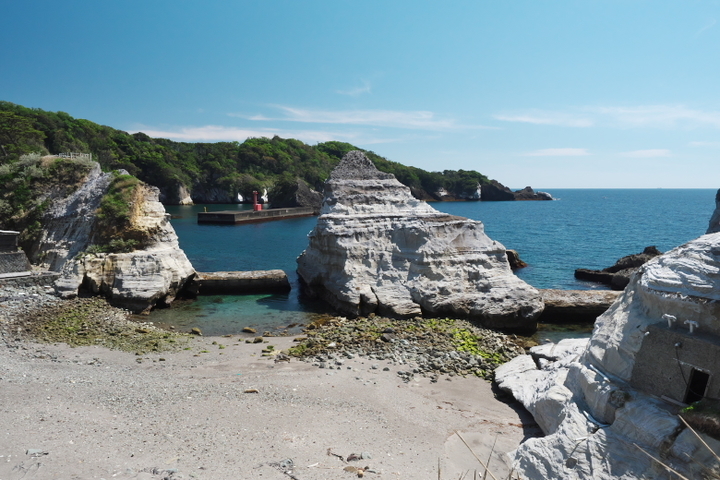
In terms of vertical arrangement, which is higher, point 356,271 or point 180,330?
point 356,271

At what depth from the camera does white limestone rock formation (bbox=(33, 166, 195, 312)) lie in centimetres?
1931

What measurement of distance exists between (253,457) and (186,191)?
88137 millimetres

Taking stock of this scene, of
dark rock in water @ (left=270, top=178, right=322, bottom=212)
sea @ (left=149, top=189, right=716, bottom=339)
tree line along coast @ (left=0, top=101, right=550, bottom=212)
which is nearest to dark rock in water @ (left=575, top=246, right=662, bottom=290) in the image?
sea @ (left=149, top=189, right=716, bottom=339)

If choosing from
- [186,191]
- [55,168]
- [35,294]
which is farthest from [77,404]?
[186,191]

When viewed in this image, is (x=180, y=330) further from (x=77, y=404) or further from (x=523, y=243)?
(x=523, y=243)

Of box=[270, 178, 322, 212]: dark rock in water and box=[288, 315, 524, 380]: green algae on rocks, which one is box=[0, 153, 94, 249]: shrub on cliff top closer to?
box=[288, 315, 524, 380]: green algae on rocks

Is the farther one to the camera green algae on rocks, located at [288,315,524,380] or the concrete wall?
green algae on rocks, located at [288,315,524,380]

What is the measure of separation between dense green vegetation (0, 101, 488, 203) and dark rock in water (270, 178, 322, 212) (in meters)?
1.93

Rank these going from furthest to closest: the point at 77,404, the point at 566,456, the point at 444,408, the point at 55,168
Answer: the point at 55,168
the point at 444,408
the point at 77,404
the point at 566,456

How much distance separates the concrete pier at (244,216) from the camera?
59469 millimetres

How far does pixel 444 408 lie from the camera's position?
35.7 feet

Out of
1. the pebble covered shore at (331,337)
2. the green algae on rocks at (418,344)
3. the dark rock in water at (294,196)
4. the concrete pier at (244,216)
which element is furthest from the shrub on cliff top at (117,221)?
the dark rock in water at (294,196)

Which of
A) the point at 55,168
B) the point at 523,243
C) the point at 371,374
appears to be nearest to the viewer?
the point at 371,374

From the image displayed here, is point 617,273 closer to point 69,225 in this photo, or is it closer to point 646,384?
point 646,384
